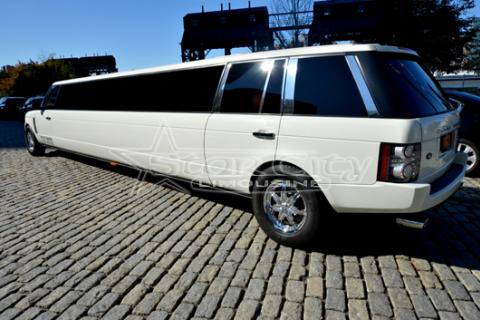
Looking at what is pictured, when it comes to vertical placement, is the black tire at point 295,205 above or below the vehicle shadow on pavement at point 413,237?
above

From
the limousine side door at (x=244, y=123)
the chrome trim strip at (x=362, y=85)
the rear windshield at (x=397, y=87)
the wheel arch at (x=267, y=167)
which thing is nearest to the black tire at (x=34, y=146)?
the limousine side door at (x=244, y=123)

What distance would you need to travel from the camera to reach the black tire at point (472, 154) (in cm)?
546

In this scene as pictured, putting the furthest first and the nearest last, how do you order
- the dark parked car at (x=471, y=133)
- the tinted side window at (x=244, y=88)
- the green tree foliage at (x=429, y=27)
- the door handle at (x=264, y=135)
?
the green tree foliage at (x=429, y=27), the dark parked car at (x=471, y=133), the tinted side window at (x=244, y=88), the door handle at (x=264, y=135)

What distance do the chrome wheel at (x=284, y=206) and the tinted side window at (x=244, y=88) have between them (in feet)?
2.73

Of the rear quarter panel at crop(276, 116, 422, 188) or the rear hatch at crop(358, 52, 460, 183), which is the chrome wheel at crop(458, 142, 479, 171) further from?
the rear quarter panel at crop(276, 116, 422, 188)

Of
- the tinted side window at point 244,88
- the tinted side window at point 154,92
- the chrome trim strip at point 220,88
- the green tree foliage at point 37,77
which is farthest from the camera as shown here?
the green tree foliage at point 37,77

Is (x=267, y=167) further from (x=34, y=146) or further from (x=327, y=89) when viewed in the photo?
(x=34, y=146)

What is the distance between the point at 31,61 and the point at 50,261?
52.0m

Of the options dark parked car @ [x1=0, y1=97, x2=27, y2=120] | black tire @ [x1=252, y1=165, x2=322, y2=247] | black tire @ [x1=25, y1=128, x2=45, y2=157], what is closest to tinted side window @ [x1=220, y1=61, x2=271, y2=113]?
black tire @ [x1=252, y1=165, x2=322, y2=247]

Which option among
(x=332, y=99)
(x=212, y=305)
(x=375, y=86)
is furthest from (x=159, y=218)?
(x=375, y=86)

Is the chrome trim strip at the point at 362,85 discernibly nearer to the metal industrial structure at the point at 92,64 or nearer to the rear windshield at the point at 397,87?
the rear windshield at the point at 397,87

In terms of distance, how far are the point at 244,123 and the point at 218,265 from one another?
1.45m

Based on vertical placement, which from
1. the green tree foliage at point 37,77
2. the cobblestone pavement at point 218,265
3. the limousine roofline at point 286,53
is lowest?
the cobblestone pavement at point 218,265

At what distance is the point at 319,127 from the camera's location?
2.95 metres
